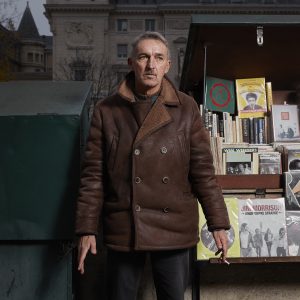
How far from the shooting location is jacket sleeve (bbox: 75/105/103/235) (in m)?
2.75

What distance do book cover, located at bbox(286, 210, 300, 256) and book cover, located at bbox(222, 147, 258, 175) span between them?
0.47 metres

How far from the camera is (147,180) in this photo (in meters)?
2.69

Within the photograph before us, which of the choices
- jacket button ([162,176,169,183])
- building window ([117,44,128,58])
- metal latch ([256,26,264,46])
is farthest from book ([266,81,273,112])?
building window ([117,44,128,58])

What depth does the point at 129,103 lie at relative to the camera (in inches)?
111

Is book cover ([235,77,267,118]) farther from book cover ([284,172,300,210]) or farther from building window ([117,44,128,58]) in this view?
building window ([117,44,128,58])

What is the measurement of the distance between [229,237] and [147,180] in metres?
1.33

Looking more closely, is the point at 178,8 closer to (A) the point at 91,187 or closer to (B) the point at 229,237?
(B) the point at 229,237

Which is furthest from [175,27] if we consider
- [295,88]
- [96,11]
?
[295,88]

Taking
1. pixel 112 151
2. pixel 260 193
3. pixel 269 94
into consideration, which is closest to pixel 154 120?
pixel 112 151

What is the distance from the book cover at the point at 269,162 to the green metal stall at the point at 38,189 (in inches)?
60.3

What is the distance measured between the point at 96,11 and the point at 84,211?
58852 mm

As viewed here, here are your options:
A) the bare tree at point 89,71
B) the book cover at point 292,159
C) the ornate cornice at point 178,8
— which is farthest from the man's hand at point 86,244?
the ornate cornice at point 178,8

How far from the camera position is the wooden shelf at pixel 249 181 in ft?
12.9

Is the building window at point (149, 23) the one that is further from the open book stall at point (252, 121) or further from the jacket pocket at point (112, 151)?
the jacket pocket at point (112, 151)
